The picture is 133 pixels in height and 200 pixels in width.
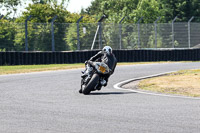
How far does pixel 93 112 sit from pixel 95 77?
3100 millimetres

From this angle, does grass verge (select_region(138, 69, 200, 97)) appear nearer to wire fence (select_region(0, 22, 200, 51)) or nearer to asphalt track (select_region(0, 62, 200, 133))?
asphalt track (select_region(0, 62, 200, 133))

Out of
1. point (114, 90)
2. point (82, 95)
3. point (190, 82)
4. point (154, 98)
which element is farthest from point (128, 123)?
point (190, 82)

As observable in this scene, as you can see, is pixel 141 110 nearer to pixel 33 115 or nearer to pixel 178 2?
pixel 33 115

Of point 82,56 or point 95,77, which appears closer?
point 95,77

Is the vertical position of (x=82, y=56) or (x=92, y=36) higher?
(x=92, y=36)

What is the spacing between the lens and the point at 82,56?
24.5 m

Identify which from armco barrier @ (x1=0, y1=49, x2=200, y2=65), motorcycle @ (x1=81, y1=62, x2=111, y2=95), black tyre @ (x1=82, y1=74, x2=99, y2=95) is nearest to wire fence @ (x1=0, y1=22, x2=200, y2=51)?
armco barrier @ (x1=0, y1=49, x2=200, y2=65)

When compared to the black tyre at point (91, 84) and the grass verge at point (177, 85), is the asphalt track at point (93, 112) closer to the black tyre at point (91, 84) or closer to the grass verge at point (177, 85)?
the black tyre at point (91, 84)

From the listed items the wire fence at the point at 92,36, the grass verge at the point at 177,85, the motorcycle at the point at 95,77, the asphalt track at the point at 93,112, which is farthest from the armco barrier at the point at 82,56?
the motorcycle at the point at 95,77

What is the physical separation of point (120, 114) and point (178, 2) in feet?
180

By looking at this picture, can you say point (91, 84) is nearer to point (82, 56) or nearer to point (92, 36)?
point (82, 56)

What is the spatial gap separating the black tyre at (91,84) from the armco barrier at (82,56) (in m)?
12.1

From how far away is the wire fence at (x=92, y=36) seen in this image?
24812 mm

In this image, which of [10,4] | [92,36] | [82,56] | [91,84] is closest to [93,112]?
[91,84]
